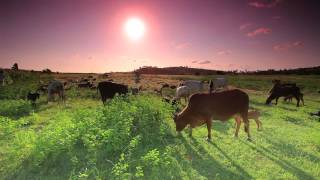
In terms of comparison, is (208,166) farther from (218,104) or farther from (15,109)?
(15,109)

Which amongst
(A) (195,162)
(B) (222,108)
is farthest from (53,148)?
(B) (222,108)

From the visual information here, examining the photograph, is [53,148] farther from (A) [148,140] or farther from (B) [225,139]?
(B) [225,139]

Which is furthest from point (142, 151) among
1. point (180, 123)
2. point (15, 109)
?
point (15, 109)

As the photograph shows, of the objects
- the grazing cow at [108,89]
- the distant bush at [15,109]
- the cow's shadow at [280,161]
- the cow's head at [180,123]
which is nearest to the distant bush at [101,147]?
the cow's head at [180,123]

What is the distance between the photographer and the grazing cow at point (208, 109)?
1546 centimetres

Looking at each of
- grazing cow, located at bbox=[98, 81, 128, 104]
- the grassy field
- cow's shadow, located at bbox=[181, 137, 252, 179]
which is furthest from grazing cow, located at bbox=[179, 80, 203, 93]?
cow's shadow, located at bbox=[181, 137, 252, 179]

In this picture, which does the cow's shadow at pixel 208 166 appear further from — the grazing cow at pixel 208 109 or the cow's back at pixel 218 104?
the cow's back at pixel 218 104

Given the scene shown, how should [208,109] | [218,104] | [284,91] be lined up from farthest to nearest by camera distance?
[284,91], [218,104], [208,109]

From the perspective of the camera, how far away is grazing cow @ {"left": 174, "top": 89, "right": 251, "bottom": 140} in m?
15.5

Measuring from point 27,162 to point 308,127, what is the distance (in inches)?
586

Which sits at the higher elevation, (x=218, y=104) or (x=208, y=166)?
(x=218, y=104)

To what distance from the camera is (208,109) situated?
15.5 m

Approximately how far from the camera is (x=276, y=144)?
1530cm

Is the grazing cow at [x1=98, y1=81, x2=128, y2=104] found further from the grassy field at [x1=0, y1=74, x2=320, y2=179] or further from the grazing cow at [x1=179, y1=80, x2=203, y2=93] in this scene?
the grazing cow at [x1=179, y1=80, x2=203, y2=93]
